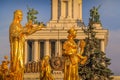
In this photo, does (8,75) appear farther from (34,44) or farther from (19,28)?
(34,44)

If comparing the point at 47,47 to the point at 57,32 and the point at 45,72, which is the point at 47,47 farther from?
the point at 45,72

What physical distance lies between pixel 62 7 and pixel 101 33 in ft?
26.3

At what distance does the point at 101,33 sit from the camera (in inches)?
3533

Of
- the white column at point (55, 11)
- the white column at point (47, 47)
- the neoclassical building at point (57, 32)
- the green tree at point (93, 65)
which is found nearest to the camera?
the green tree at point (93, 65)

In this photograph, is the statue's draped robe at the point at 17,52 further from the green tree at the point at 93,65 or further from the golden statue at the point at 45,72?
the green tree at the point at 93,65

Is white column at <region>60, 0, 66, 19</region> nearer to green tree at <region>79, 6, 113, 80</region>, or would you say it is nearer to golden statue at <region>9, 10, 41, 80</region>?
green tree at <region>79, 6, 113, 80</region>

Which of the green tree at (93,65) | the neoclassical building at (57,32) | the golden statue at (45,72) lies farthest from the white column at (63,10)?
the golden statue at (45,72)

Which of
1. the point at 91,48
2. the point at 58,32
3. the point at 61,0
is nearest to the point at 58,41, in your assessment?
the point at 58,32

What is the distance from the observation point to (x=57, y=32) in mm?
89500

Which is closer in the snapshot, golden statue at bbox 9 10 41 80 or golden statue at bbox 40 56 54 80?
golden statue at bbox 9 10 41 80

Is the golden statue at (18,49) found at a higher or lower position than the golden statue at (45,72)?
higher

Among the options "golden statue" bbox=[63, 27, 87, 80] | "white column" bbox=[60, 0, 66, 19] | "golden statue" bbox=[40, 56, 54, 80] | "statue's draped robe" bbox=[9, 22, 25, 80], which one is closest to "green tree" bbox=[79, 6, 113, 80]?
"golden statue" bbox=[40, 56, 54, 80]

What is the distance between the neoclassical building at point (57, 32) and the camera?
3524 inches

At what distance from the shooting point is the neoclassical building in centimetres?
8950
